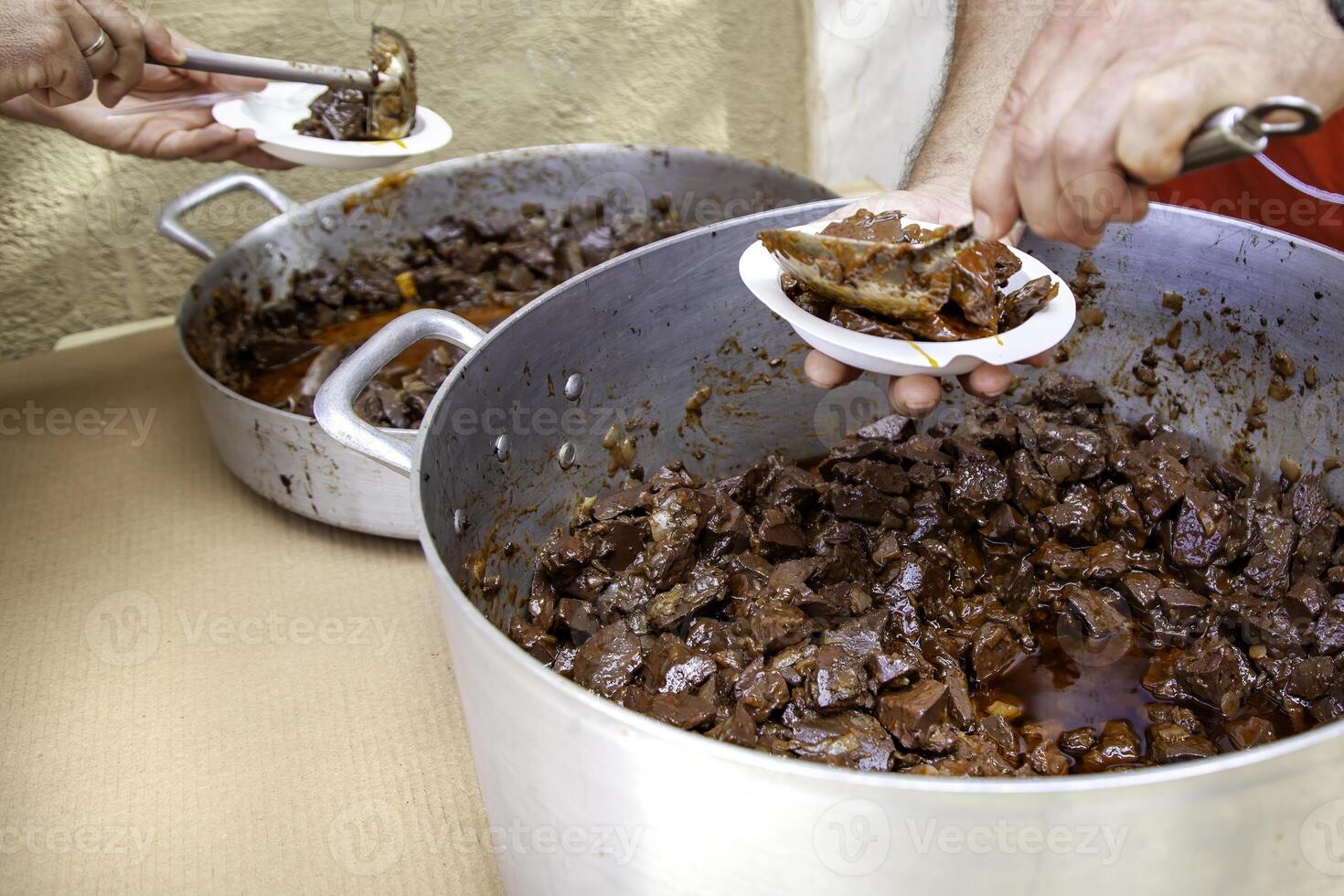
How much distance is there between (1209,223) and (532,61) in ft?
7.12

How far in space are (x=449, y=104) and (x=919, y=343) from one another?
7.29 ft

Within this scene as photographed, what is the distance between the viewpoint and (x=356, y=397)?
1.25m

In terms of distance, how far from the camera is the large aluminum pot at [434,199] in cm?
223

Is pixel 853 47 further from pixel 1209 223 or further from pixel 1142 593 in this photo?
pixel 1142 593

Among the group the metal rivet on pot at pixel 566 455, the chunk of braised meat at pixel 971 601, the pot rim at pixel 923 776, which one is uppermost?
the pot rim at pixel 923 776

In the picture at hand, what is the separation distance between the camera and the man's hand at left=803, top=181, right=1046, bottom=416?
4.65 ft

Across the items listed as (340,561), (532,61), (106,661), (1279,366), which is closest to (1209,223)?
(1279,366)

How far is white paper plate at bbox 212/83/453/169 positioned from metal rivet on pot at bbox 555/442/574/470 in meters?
0.88

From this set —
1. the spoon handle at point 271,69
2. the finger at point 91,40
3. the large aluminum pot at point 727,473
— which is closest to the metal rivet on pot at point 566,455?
the large aluminum pot at point 727,473

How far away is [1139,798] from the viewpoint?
713mm

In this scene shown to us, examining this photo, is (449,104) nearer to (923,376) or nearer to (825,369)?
(825,369)

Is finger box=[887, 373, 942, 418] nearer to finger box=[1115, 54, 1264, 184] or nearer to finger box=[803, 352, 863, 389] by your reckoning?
finger box=[803, 352, 863, 389]

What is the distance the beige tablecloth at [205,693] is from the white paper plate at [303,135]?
686 mm

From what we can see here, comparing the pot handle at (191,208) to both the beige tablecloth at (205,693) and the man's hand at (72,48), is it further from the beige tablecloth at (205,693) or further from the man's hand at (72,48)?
the beige tablecloth at (205,693)
